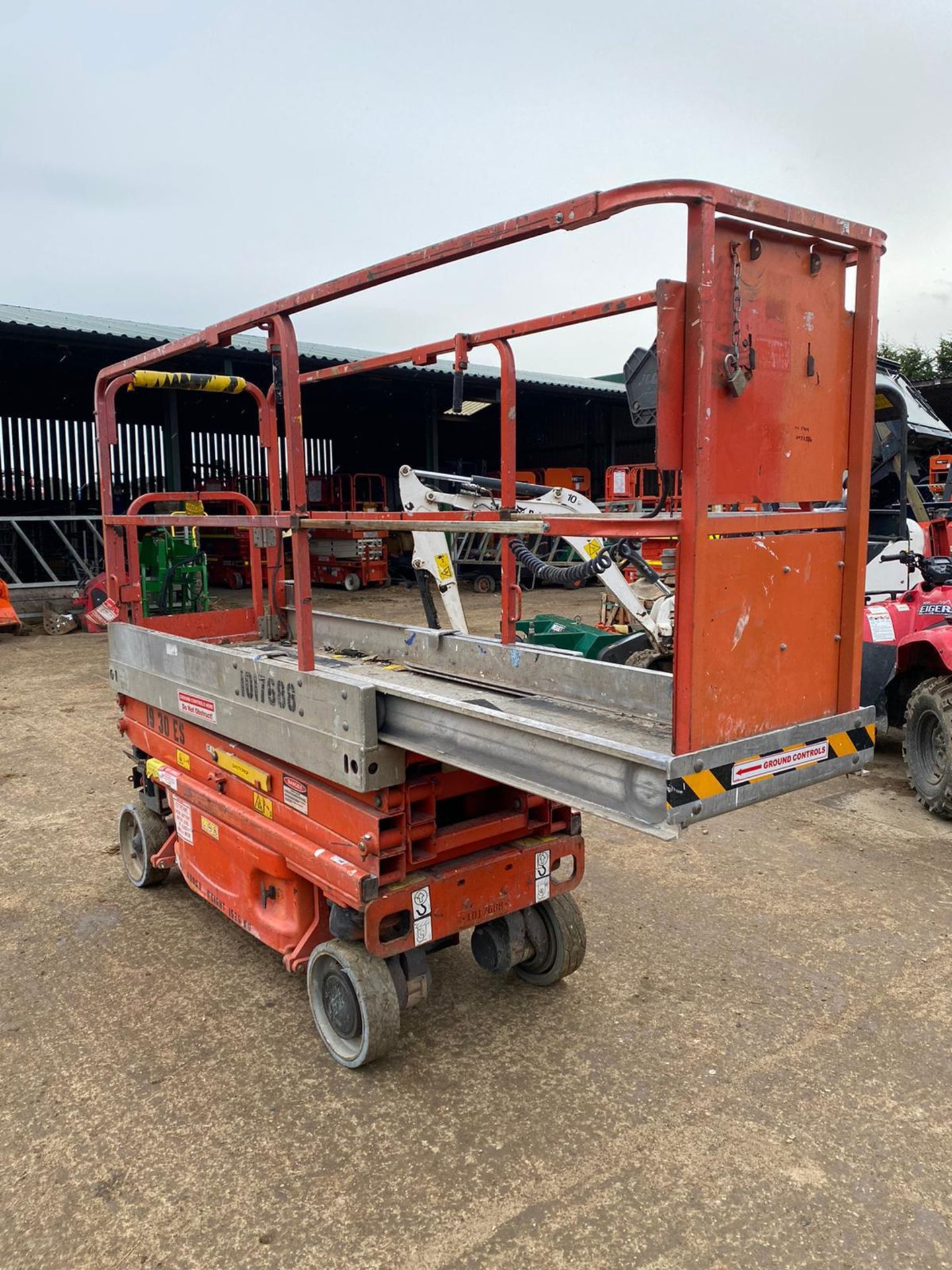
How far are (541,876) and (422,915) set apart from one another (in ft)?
1.66

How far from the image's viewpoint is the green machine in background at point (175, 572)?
39.5 feet

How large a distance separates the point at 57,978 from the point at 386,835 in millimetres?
1650

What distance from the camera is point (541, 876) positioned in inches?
126

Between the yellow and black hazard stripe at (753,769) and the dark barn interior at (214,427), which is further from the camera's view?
the dark barn interior at (214,427)

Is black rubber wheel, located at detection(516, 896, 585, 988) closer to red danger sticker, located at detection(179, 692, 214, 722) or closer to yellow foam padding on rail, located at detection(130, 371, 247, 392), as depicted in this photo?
red danger sticker, located at detection(179, 692, 214, 722)

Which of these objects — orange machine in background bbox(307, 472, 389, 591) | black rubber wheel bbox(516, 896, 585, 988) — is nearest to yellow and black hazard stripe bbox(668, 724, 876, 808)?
black rubber wheel bbox(516, 896, 585, 988)

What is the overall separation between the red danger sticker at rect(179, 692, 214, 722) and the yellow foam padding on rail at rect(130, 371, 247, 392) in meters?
1.26

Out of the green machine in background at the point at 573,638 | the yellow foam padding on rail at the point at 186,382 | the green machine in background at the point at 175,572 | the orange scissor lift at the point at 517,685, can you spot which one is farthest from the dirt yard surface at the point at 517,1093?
the green machine in background at the point at 175,572

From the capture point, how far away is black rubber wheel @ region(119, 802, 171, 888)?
13.8ft

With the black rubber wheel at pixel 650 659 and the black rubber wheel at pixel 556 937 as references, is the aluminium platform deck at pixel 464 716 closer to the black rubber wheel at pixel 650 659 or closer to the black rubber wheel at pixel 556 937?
the black rubber wheel at pixel 556 937

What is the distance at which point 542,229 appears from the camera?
79.4 inches

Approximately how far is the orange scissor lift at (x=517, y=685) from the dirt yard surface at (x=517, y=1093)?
27 centimetres

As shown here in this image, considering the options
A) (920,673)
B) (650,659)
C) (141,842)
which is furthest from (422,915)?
(650,659)

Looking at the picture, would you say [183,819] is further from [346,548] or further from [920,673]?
[346,548]
